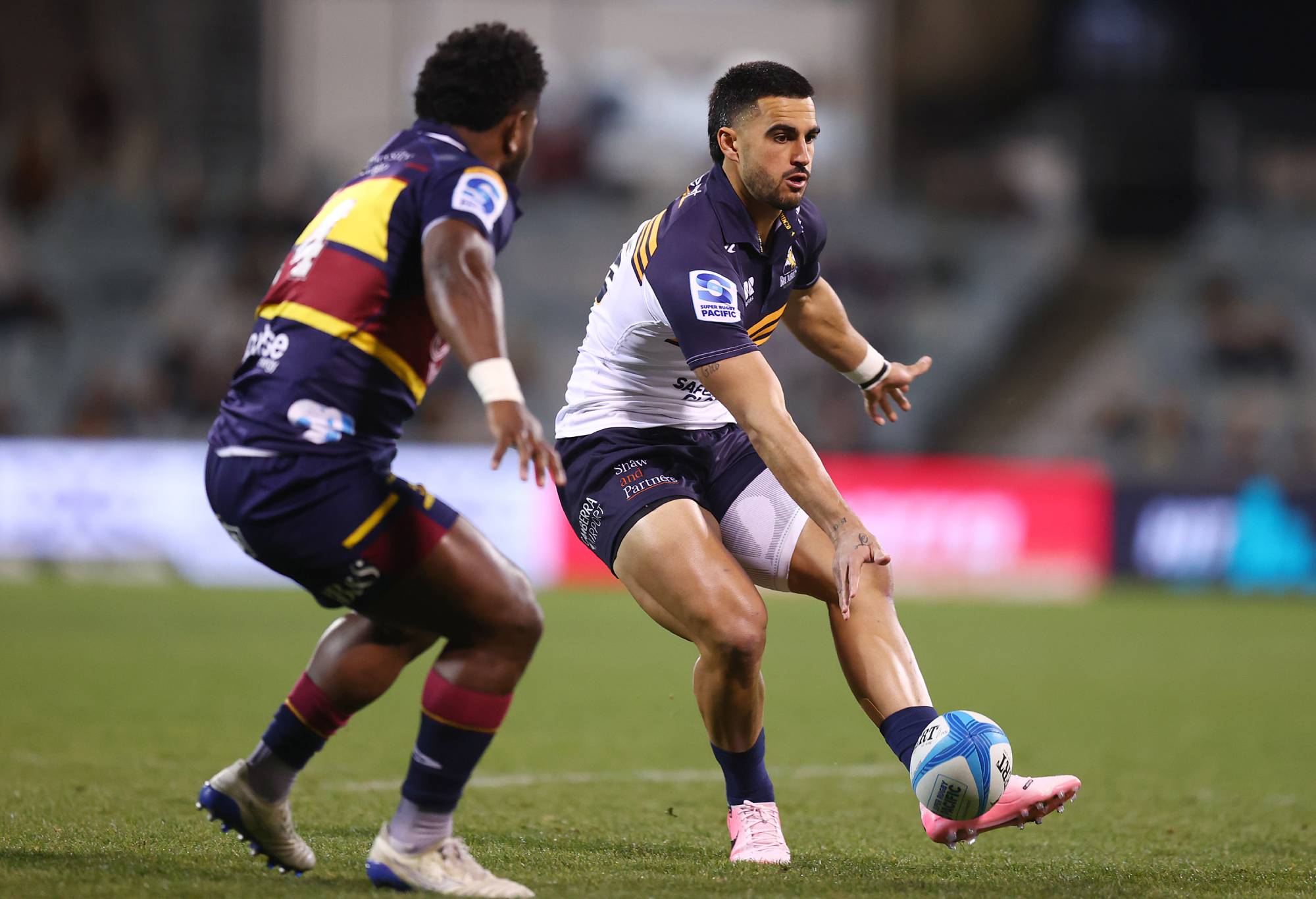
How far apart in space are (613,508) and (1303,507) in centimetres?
1502

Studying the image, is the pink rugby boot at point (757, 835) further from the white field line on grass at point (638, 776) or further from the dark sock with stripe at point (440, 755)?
the white field line on grass at point (638, 776)

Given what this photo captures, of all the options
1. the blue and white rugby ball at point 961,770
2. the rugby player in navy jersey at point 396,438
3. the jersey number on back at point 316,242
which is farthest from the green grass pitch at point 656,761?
the jersey number on back at point 316,242

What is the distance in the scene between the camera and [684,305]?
4.68m

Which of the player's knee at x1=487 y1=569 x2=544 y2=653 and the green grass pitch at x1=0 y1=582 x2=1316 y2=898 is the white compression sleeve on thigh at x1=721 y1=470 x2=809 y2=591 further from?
the player's knee at x1=487 y1=569 x2=544 y2=653

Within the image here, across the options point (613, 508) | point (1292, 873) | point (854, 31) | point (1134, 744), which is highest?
point (854, 31)

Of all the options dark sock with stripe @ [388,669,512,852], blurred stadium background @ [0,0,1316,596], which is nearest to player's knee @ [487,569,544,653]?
dark sock with stripe @ [388,669,512,852]

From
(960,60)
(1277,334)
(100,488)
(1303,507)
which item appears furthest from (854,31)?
(100,488)

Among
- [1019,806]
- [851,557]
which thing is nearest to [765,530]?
[851,557]

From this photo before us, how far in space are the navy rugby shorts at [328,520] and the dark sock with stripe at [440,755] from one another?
0.35 m

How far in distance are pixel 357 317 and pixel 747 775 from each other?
200 cm

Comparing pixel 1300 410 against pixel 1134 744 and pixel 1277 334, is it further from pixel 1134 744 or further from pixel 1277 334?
pixel 1134 744

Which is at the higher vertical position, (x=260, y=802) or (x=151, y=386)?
(x=260, y=802)

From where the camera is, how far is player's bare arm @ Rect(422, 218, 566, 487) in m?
3.75

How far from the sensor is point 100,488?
1623 cm
